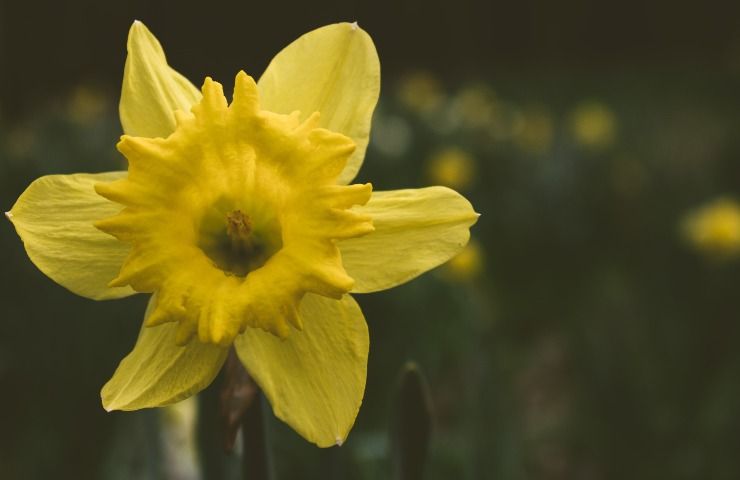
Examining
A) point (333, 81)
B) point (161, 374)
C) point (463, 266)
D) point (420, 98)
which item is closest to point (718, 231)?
point (463, 266)

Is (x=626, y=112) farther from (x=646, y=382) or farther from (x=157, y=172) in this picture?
(x=157, y=172)

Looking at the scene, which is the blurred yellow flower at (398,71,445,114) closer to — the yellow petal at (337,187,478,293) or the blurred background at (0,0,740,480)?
the blurred background at (0,0,740,480)

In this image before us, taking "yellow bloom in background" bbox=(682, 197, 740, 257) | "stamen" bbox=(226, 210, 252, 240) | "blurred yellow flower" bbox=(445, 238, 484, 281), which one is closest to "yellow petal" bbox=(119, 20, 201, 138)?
"stamen" bbox=(226, 210, 252, 240)

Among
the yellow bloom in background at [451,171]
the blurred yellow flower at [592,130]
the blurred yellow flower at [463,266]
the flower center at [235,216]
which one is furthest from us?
the blurred yellow flower at [592,130]

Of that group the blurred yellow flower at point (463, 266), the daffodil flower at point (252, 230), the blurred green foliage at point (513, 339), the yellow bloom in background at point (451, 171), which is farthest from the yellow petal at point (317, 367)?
the yellow bloom in background at point (451, 171)

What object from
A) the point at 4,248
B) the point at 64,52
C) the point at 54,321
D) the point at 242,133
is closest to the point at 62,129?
the point at 4,248

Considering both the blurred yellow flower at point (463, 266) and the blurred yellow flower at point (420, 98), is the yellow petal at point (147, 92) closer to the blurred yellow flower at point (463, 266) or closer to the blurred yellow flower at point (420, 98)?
the blurred yellow flower at point (463, 266)

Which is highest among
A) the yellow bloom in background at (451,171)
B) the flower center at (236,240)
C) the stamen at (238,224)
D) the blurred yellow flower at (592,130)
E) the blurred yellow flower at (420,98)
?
the stamen at (238,224)
